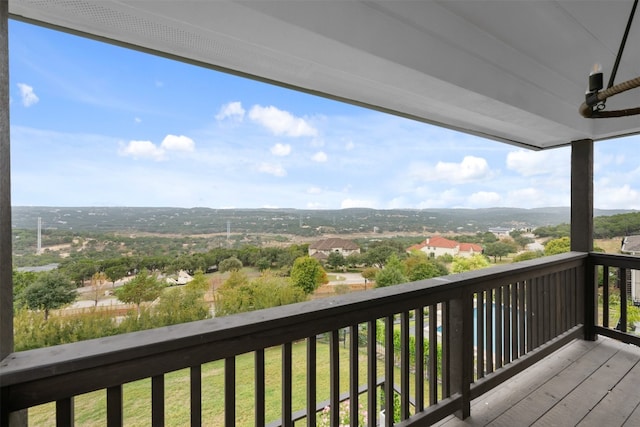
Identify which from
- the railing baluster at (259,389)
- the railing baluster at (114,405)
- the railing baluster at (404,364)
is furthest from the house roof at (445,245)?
the railing baluster at (114,405)

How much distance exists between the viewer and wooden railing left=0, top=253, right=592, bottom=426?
963 millimetres

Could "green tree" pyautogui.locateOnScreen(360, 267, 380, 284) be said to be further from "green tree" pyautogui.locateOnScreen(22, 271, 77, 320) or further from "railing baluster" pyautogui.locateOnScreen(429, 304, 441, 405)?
"green tree" pyautogui.locateOnScreen(22, 271, 77, 320)

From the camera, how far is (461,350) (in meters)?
2.01

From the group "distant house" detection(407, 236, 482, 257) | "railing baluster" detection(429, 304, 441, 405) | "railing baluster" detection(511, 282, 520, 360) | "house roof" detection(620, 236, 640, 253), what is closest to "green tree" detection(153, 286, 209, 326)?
"railing baluster" detection(429, 304, 441, 405)

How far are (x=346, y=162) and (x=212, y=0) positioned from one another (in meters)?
2.43

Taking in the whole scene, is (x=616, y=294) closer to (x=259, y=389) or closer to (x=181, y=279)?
(x=259, y=389)

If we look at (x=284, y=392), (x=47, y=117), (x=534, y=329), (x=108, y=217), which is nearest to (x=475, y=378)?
(x=534, y=329)

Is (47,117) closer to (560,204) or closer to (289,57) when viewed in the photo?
(289,57)

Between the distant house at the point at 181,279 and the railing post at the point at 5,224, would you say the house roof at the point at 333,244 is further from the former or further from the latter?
the railing post at the point at 5,224

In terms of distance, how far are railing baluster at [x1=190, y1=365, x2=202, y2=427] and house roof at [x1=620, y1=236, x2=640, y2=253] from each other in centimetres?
422

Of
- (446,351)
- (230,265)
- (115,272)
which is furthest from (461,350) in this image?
(115,272)

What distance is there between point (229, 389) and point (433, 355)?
1.36 m

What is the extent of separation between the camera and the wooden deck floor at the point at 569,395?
1.95 meters

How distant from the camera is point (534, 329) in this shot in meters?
2.69
